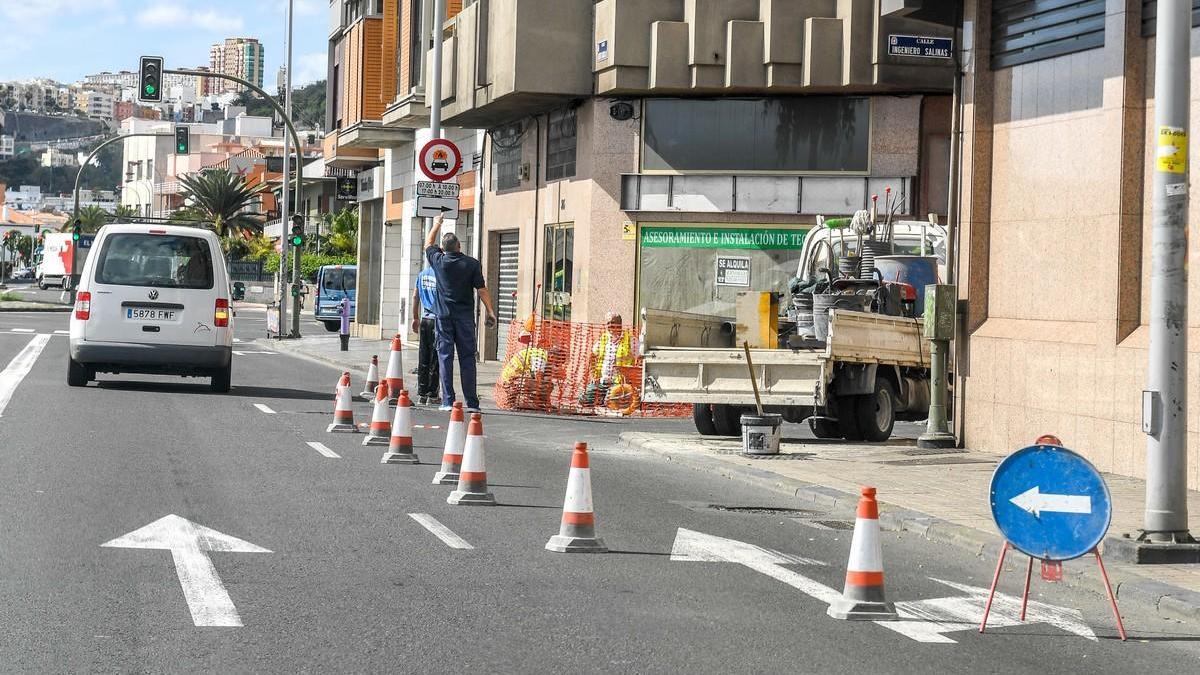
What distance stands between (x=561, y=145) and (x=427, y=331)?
9.36 m

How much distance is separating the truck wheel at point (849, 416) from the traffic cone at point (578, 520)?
7.93 metres

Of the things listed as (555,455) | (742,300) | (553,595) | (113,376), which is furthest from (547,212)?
(553,595)

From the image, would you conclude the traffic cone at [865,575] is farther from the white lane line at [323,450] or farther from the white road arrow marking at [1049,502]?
the white lane line at [323,450]

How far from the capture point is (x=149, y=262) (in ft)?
66.3

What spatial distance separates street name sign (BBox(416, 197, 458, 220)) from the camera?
22.9m

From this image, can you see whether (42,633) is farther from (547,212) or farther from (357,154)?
(357,154)

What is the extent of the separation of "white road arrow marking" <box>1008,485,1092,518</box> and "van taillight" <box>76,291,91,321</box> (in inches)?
568

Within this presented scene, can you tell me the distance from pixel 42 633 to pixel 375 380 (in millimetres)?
13603

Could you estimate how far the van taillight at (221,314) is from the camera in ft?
66.4

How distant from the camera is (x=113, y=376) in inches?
923

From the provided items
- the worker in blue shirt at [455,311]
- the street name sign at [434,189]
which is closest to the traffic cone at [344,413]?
the worker in blue shirt at [455,311]

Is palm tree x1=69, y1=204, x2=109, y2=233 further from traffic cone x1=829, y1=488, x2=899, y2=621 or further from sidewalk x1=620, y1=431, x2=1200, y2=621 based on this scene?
traffic cone x1=829, y1=488, x2=899, y2=621

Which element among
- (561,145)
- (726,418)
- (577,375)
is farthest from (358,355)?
(726,418)

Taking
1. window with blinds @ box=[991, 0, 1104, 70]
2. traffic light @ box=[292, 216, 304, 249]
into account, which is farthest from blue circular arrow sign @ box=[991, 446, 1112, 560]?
traffic light @ box=[292, 216, 304, 249]
